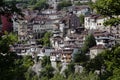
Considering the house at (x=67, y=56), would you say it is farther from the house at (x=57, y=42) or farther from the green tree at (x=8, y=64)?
the green tree at (x=8, y=64)

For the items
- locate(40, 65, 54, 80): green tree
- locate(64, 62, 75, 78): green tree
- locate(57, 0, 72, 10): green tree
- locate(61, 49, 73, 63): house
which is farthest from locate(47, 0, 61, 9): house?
locate(64, 62, 75, 78): green tree

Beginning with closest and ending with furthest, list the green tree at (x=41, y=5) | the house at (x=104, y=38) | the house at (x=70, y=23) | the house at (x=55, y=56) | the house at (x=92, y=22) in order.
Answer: the house at (x=55, y=56) < the house at (x=104, y=38) < the house at (x=92, y=22) < the house at (x=70, y=23) < the green tree at (x=41, y=5)

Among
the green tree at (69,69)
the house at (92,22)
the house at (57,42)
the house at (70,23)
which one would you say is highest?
the green tree at (69,69)

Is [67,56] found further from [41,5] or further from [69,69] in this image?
[41,5]

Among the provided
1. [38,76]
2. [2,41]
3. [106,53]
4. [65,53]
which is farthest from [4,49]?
[65,53]

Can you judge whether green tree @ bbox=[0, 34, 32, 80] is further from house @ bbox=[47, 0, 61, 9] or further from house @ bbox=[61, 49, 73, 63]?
house @ bbox=[47, 0, 61, 9]

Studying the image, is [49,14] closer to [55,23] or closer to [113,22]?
[55,23]

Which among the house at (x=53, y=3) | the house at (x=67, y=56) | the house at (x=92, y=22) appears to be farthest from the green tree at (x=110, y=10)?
the house at (x=53, y=3)

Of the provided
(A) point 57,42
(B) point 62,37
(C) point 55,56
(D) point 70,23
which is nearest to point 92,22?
(D) point 70,23
